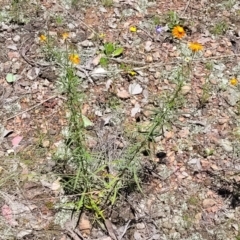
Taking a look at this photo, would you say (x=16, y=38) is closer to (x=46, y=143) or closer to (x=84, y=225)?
(x=46, y=143)

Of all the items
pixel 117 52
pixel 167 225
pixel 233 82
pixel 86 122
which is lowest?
pixel 167 225

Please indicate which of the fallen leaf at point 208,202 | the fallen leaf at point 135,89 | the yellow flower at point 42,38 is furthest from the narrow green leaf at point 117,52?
the fallen leaf at point 208,202

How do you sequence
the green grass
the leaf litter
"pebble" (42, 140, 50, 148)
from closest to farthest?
1. the leaf litter
2. "pebble" (42, 140, 50, 148)
3. the green grass

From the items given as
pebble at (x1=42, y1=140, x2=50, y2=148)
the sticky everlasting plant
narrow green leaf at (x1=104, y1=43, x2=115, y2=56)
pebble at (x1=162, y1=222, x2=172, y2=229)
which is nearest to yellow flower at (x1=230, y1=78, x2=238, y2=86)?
the sticky everlasting plant

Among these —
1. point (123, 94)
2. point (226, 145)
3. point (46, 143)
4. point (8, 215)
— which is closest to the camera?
point (8, 215)

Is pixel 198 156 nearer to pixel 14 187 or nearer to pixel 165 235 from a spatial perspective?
pixel 165 235

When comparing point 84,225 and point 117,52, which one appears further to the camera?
point 117,52

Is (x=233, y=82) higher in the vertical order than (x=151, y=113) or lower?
higher

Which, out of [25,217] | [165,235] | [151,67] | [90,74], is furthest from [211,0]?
[25,217]

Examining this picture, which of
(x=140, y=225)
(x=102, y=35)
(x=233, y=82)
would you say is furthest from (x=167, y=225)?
(x=102, y=35)

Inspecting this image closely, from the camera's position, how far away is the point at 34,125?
132 inches

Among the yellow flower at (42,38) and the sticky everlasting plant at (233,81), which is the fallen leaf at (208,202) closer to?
the sticky everlasting plant at (233,81)

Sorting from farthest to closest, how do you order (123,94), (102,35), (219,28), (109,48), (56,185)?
(219,28)
(102,35)
(109,48)
(123,94)
(56,185)

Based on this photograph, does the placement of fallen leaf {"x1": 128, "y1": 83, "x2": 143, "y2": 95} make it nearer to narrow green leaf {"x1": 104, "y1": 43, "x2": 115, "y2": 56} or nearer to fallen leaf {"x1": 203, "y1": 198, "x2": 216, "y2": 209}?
narrow green leaf {"x1": 104, "y1": 43, "x2": 115, "y2": 56}
